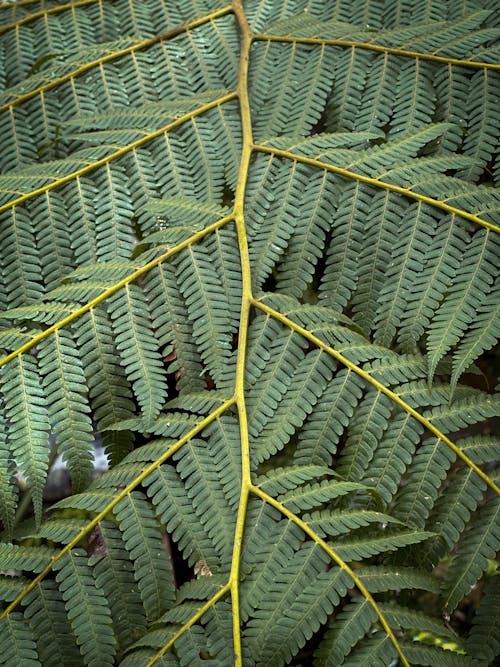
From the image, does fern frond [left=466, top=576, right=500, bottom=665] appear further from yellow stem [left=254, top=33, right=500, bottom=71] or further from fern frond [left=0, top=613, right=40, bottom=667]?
yellow stem [left=254, top=33, right=500, bottom=71]

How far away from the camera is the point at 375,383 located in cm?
141

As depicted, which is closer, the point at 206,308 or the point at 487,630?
the point at 487,630

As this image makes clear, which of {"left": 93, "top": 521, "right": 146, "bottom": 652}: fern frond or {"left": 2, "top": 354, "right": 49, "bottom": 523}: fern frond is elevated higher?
{"left": 2, "top": 354, "right": 49, "bottom": 523}: fern frond

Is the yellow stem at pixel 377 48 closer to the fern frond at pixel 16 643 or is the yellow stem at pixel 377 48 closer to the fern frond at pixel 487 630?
the fern frond at pixel 487 630

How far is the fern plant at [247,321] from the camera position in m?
1.27

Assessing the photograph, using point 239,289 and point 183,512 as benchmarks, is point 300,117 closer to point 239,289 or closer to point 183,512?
point 239,289

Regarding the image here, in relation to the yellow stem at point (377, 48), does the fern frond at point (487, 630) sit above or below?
below

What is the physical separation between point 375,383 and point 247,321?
335mm

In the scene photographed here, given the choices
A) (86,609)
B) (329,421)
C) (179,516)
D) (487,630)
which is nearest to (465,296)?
(329,421)

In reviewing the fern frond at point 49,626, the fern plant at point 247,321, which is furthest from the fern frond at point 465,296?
the fern frond at point 49,626

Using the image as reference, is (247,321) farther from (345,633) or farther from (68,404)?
(345,633)

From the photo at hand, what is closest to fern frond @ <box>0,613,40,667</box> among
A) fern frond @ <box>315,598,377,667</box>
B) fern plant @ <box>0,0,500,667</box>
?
fern plant @ <box>0,0,500,667</box>

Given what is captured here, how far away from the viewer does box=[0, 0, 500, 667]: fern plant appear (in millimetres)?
1267

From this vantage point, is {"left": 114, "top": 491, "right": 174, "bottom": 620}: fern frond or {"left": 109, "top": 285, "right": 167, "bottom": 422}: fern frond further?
{"left": 109, "top": 285, "right": 167, "bottom": 422}: fern frond
